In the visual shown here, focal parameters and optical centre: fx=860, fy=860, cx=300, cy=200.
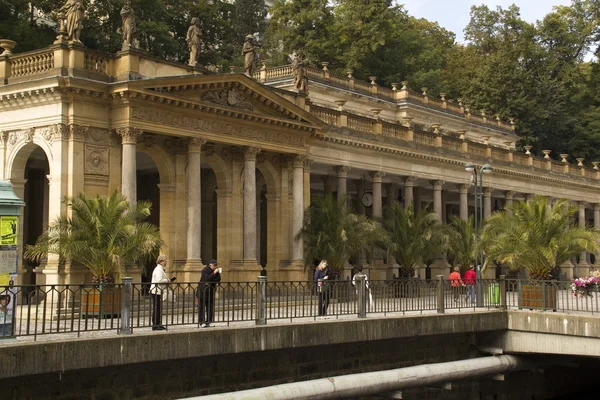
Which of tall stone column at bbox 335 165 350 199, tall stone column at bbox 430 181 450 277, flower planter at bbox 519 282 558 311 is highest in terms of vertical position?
tall stone column at bbox 335 165 350 199

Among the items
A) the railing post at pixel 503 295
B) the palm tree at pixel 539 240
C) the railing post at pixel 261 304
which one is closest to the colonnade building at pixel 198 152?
the railing post at pixel 261 304

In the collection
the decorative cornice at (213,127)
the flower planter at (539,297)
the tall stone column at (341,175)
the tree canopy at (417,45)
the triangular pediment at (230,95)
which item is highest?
the tree canopy at (417,45)

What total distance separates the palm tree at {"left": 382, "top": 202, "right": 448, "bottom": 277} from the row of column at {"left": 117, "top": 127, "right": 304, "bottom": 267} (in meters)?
5.40

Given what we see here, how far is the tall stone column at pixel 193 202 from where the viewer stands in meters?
29.1

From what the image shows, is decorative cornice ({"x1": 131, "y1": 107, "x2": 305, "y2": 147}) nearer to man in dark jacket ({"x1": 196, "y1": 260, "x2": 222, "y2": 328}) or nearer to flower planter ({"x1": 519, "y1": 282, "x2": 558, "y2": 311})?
man in dark jacket ({"x1": 196, "y1": 260, "x2": 222, "y2": 328})

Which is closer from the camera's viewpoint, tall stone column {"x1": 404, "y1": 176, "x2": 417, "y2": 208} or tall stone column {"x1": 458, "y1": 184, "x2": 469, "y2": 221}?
tall stone column {"x1": 404, "y1": 176, "x2": 417, "y2": 208}

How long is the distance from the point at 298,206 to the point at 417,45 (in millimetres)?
36559

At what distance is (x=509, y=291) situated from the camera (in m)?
25.0

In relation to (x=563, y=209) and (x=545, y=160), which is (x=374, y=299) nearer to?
(x=563, y=209)

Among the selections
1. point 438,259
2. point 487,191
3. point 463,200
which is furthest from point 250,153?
point 487,191

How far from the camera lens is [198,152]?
96.2 feet

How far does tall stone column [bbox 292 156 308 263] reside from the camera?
33750mm

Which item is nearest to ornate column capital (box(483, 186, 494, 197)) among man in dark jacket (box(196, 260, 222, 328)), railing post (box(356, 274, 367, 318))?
railing post (box(356, 274, 367, 318))

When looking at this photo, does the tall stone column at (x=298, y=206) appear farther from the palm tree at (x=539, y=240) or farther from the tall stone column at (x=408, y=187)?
the palm tree at (x=539, y=240)
